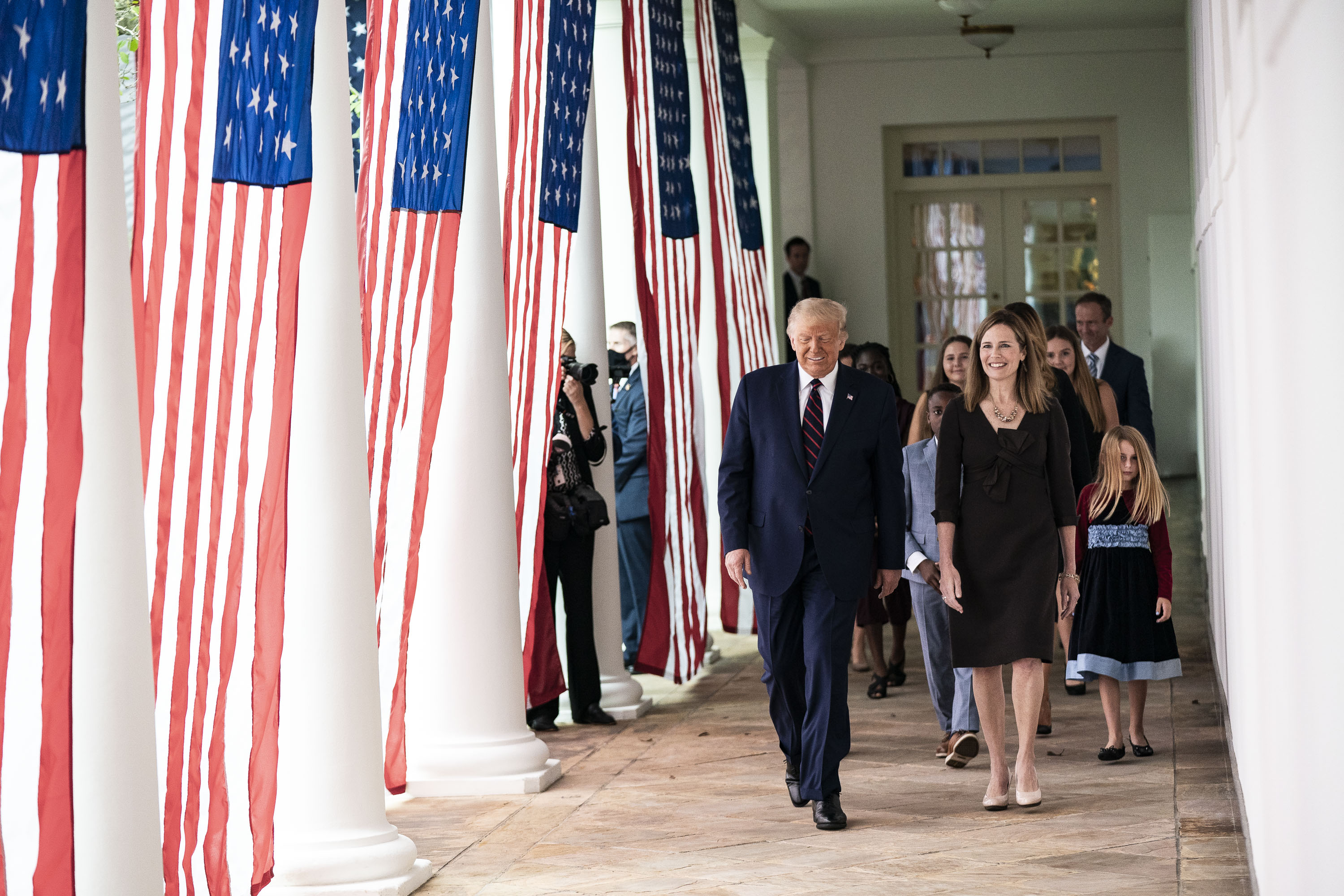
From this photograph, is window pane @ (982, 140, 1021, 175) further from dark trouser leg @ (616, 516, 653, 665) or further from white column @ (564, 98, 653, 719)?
white column @ (564, 98, 653, 719)

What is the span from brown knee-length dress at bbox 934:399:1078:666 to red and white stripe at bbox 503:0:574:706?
177 cm

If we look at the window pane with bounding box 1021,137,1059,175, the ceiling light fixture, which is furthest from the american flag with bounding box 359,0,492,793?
the window pane with bounding box 1021,137,1059,175

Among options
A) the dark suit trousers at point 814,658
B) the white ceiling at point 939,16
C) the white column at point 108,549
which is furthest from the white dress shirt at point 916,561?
the white ceiling at point 939,16

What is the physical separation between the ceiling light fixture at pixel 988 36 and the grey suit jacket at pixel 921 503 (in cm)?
→ 720

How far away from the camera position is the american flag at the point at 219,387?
355cm

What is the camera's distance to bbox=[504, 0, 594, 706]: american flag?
19.6ft

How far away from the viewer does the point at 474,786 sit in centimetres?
553

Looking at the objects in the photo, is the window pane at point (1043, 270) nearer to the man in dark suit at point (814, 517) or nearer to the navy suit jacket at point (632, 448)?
the navy suit jacket at point (632, 448)

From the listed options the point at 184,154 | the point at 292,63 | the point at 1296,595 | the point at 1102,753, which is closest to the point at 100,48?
the point at 184,154

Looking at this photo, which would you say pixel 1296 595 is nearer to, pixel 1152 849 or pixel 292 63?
pixel 1152 849

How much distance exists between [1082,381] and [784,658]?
260 cm

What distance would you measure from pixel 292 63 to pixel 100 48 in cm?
94

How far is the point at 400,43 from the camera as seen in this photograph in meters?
4.94

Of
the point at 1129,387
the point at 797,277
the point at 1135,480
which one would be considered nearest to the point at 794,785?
the point at 1135,480
